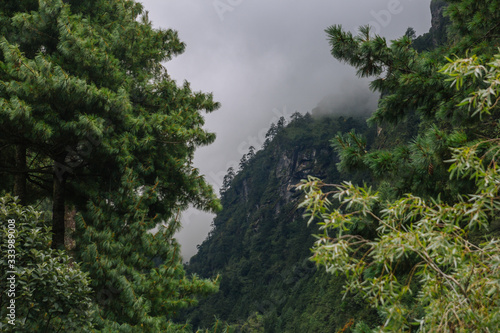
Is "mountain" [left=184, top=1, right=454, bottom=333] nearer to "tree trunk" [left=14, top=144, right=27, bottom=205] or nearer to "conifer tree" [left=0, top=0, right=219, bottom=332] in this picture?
"conifer tree" [left=0, top=0, right=219, bottom=332]

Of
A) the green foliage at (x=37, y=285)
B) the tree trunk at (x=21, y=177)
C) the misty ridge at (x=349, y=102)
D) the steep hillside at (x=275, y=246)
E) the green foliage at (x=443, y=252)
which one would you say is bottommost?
the green foliage at (x=37, y=285)

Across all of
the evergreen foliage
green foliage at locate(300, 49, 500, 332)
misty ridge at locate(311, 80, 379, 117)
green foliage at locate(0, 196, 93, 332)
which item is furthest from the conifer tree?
misty ridge at locate(311, 80, 379, 117)

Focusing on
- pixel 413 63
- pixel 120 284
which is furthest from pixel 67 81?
pixel 413 63

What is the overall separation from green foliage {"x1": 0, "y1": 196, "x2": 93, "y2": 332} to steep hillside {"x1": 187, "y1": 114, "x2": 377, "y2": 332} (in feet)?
98.8

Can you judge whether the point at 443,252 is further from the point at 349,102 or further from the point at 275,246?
the point at 349,102

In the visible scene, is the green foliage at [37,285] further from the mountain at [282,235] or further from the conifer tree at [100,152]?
the mountain at [282,235]

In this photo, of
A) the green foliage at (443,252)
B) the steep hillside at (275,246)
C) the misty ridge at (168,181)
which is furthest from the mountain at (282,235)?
the green foliage at (443,252)

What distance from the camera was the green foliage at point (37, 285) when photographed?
3.51 metres

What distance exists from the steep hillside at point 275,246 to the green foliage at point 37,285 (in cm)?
3011

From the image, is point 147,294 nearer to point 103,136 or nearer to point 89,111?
point 103,136

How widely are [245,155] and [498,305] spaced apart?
110458 millimetres

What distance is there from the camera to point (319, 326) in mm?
41344

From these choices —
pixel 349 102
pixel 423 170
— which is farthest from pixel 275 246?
pixel 423 170

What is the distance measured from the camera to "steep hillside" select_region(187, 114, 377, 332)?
50.0m
